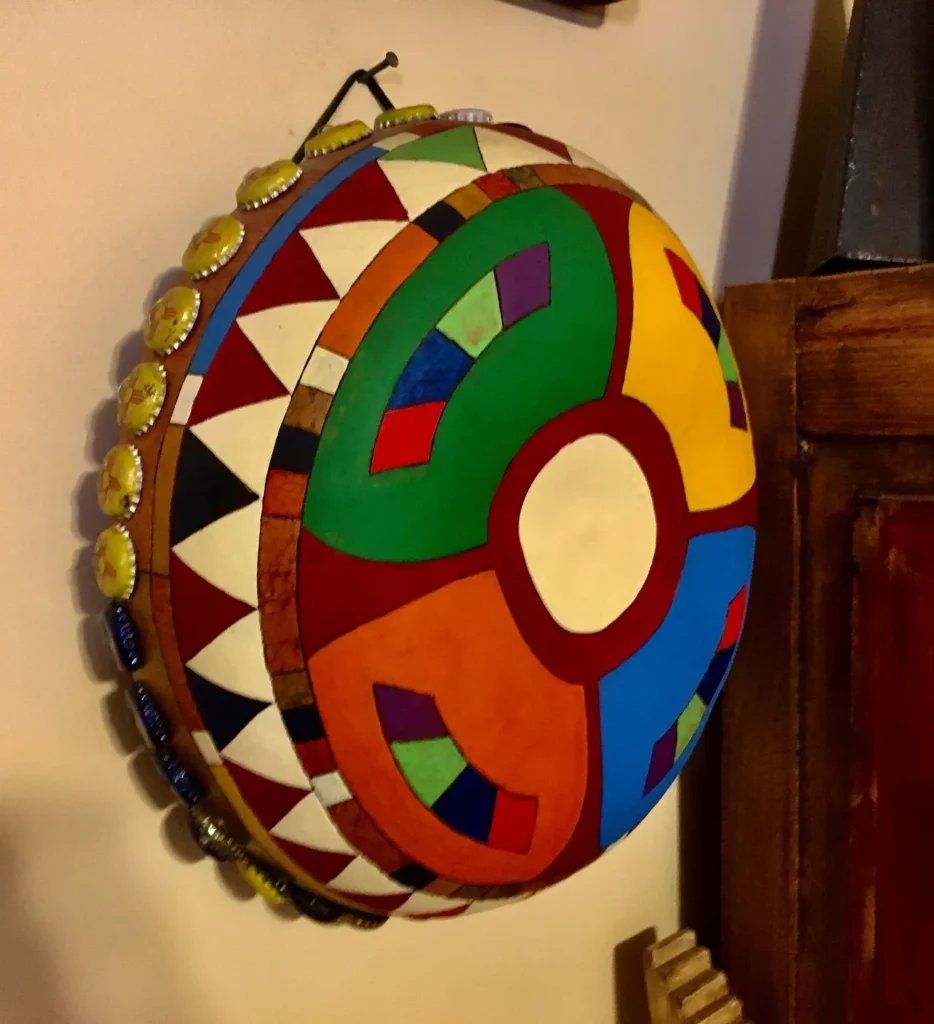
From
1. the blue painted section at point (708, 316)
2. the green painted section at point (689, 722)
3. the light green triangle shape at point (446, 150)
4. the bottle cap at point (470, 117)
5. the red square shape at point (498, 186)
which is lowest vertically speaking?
the green painted section at point (689, 722)

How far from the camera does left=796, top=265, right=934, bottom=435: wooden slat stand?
2.97 feet

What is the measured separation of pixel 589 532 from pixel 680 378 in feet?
0.47

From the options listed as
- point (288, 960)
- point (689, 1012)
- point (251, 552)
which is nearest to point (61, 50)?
point (251, 552)

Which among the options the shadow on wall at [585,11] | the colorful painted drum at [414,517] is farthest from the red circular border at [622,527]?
the shadow on wall at [585,11]

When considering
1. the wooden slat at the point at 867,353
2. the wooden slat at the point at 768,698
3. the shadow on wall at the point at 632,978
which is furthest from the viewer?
the shadow on wall at the point at 632,978

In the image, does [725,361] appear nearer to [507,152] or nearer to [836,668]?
[507,152]

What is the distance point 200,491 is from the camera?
0.52 m

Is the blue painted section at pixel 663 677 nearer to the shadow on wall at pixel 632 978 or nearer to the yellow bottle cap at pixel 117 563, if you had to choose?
the yellow bottle cap at pixel 117 563

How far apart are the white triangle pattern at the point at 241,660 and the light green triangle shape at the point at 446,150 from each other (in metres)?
0.32

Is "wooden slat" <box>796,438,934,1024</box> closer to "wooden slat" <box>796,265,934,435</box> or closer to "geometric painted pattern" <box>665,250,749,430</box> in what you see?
"wooden slat" <box>796,265,934,435</box>

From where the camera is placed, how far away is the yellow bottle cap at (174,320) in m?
0.56

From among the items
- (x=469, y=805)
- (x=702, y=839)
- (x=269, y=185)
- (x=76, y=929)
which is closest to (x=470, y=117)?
(x=269, y=185)

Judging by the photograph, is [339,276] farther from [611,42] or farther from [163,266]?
[611,42]

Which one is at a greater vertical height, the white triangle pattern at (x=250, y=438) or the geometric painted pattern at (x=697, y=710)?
the white triangle pattern at (x=250, y=438)
